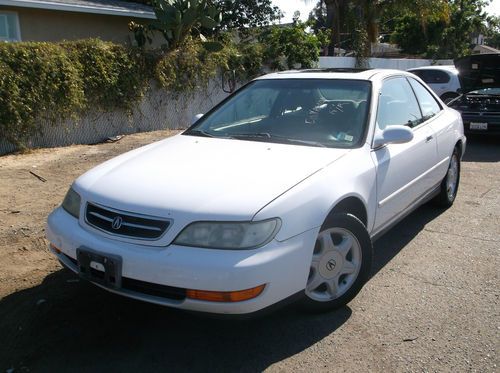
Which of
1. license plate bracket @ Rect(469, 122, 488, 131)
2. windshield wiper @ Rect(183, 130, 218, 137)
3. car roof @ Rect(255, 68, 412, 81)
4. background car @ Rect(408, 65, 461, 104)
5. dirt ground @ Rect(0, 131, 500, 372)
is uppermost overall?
car roof @ Rect(255, 68, 412, 81)

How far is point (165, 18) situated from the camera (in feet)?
37.9

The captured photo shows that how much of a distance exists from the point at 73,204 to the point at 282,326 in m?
1.59

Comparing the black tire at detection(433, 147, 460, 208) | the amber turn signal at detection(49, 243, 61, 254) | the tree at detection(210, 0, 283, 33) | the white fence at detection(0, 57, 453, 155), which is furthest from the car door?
the tree at detection(210, 0, 283, 33)

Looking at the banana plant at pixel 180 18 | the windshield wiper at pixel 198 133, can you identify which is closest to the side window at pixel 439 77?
the banana plant at pixel 180 18

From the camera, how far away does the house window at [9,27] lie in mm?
12766

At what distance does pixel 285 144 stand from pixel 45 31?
11.8 metres

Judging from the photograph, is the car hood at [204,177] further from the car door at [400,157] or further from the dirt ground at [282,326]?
the dirt ground at [282,326]

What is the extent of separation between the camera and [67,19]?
46.2 ft

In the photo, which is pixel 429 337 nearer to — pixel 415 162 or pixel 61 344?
pixel 415 162

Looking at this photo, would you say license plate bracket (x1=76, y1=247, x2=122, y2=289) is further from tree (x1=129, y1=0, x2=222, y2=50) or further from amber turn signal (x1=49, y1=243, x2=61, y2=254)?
tree (x1=129, y1=0, x2=222, y2=50)

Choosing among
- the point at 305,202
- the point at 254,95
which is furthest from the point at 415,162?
the point at 305,202

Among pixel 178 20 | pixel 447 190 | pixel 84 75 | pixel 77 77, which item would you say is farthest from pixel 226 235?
pixel 178 20

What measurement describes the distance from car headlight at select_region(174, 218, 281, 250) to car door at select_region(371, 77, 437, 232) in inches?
53.4

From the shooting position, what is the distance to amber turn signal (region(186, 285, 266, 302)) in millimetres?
2795
